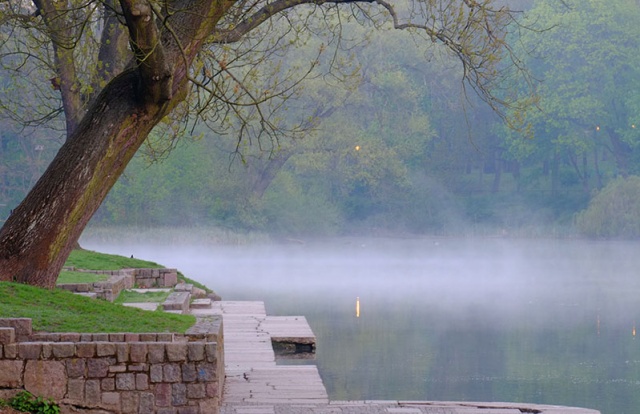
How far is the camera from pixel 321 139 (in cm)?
5025

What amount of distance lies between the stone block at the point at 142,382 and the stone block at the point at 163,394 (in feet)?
0.28

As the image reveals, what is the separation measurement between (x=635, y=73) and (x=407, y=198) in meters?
13.1

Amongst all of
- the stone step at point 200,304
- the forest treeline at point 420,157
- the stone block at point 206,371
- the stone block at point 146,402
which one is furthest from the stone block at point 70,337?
the forest treeline at point 420,157

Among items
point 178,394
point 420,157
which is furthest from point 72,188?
point 420,157

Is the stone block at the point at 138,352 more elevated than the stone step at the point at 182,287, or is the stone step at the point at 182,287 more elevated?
the stone step at the point at 182,287

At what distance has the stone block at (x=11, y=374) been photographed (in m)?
9.29

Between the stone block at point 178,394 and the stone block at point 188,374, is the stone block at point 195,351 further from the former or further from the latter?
the stone block at point 178,394

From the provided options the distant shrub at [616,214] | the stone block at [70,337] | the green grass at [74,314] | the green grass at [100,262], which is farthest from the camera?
the distant shrub at [616,214]

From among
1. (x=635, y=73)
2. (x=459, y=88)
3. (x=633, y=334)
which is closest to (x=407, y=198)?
(x=459, y=88)

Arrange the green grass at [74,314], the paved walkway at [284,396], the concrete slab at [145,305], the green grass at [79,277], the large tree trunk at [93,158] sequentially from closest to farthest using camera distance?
1. the green grass at [74,314]
2. the paved walkway at [284,396]
3. the large tree trunk at [93,158]
4. the concrete slab at [145,305]
5. the green grass at [79,277]

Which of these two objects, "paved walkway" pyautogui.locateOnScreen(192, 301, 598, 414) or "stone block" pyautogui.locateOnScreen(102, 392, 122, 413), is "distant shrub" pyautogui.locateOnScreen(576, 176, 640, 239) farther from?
"stone block" pyautogui.locateOnScreen(102, 392, 122, 413)

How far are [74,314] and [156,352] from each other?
194cm

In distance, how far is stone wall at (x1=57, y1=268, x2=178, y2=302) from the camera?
16297 millimetres

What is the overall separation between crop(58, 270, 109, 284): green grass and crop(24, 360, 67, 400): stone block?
742 centimetres
